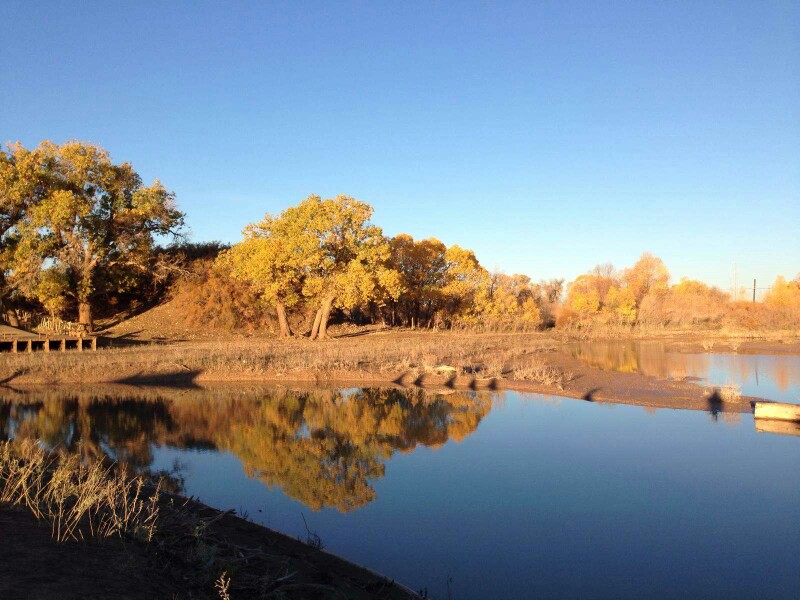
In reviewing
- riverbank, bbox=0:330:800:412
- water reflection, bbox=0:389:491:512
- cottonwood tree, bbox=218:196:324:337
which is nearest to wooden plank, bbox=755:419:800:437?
riverbank, bbox=0:330:800:412

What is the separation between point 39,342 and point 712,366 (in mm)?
29882

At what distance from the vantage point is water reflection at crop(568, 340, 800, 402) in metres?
22.9

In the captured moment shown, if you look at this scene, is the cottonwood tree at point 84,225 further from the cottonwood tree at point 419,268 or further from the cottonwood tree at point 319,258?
the cottonwood tree at point 419,268

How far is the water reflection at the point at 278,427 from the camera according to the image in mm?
11907

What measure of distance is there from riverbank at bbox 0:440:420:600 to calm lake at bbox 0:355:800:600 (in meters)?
1.00

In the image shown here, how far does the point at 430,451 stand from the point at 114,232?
27.8 meters

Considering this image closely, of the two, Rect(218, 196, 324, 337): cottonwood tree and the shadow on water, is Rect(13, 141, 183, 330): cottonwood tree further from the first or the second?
the shadow on water

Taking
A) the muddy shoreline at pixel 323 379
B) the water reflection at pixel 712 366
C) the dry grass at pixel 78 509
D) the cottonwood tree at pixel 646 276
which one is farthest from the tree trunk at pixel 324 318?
the cottonwood tree at pixel 646 276

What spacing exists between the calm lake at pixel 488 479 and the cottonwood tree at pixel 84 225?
14.0 metres

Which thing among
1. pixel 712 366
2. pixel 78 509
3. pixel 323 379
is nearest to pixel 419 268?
pixel 712 366

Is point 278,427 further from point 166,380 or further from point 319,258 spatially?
point 319,258

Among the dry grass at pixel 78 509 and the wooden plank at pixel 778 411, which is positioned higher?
the dry grass at pixel 78 509

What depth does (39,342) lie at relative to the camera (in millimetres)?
27812

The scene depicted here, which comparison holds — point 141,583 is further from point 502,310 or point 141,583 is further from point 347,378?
point 502,310
